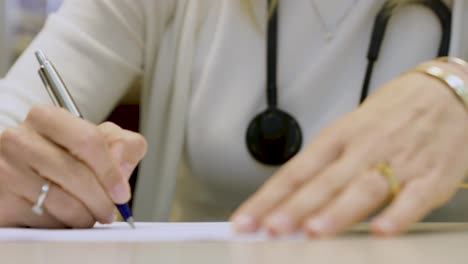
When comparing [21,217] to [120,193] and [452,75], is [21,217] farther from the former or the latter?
[452,75]

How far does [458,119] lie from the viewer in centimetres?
54

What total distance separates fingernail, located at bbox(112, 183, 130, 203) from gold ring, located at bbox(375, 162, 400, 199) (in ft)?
0.67

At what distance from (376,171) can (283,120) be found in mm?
349

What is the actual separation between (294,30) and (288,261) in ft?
1.83

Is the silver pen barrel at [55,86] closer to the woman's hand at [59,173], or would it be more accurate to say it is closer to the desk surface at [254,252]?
the woman's hand at [59,173]

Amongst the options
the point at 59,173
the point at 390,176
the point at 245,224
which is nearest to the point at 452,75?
the point at 390,176

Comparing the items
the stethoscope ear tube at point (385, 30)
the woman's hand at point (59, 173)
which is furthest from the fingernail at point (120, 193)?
the stethoscope ear tube at point (385, 30)

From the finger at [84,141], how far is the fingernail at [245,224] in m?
0.13

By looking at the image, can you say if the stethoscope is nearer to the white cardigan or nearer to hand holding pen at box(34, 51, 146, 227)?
the white cardigan

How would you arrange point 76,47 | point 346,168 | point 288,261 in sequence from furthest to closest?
point 76,47 → point 346,168 → point 288,261

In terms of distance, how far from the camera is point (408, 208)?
1.54 feet

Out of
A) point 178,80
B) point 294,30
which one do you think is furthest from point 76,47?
point 294,30

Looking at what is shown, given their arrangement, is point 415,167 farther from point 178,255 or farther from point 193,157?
point 193,157

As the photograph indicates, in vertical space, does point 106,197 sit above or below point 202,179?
above
